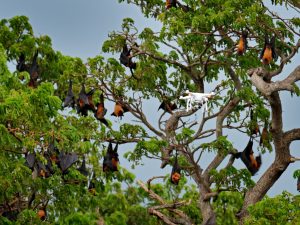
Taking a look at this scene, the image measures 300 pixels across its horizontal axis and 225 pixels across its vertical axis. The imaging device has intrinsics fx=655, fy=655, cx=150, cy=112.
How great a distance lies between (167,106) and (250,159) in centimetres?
387

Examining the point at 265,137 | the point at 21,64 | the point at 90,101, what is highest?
the point at 21,64

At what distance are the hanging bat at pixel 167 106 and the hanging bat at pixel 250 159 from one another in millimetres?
3395

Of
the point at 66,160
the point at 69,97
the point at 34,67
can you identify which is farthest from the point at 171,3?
the point at 66,160

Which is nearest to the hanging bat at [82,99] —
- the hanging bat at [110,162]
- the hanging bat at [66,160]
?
the hanging bat at [110,162]

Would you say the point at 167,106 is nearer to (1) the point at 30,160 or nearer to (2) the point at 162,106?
(2) the point at 162,106

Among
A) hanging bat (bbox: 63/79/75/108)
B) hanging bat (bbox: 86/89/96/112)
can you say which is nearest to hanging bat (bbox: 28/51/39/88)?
hanging bat (bbox: 63/79/75/108)

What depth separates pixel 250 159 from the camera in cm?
1970

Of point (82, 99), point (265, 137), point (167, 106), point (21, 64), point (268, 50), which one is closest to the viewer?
point (268, 50)

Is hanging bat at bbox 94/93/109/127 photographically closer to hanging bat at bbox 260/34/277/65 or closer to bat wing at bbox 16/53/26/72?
bat wing at bbox 16/53/26/72

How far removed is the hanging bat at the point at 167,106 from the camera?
22.2 metres

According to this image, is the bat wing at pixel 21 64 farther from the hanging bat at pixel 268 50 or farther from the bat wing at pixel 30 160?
the hanging bat at pixel 268 50

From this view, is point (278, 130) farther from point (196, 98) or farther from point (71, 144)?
point (71, 144)

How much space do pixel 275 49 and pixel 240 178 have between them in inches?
183

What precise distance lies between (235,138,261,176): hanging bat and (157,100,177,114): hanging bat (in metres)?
3.39
